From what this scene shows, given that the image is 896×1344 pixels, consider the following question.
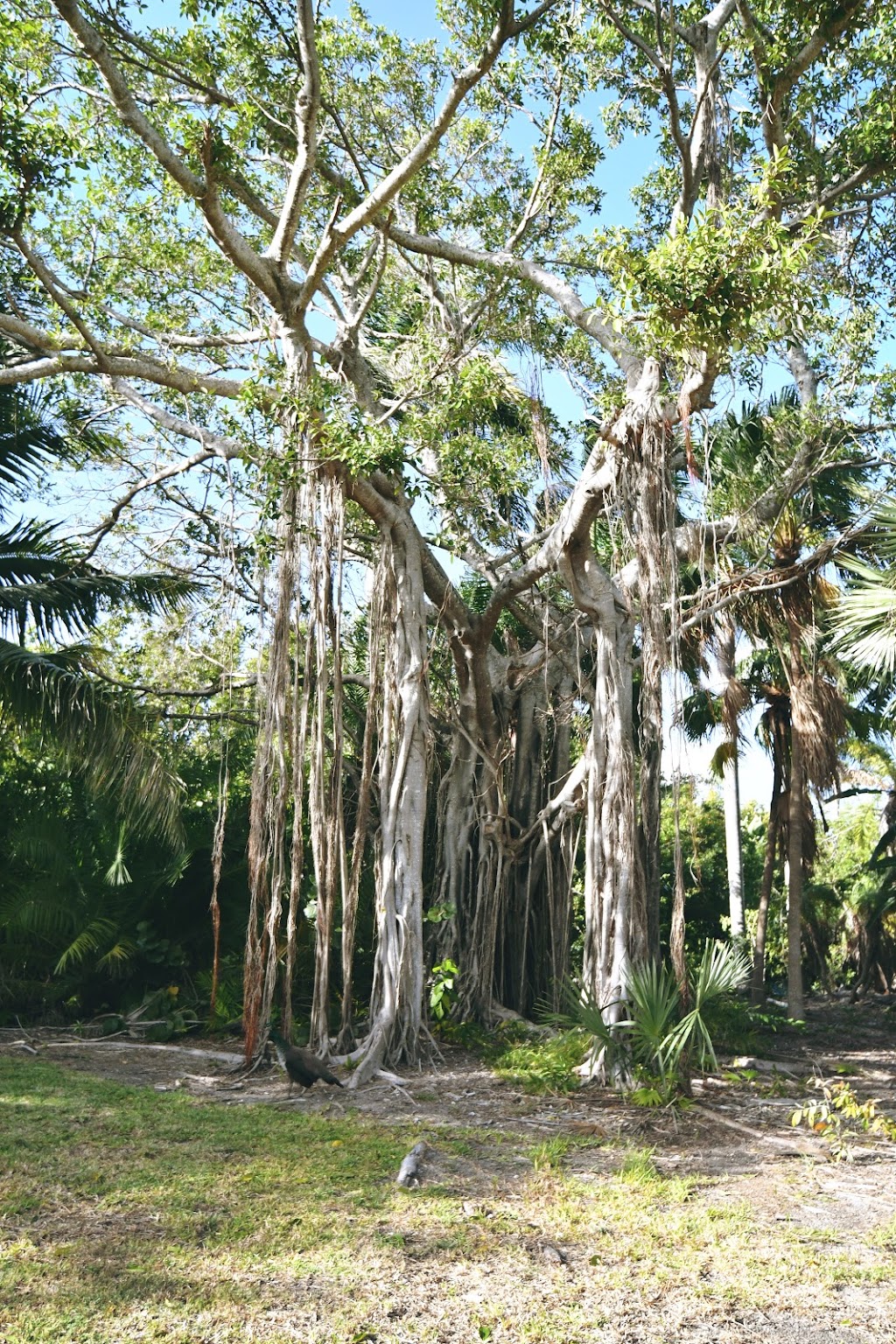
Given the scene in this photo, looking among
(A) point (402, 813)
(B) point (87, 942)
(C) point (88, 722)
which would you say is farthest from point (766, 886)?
(C) point (88, 722)

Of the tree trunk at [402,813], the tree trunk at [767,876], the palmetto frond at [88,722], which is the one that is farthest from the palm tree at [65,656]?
the tree trunk at [767,876]

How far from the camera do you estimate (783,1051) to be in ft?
34.1

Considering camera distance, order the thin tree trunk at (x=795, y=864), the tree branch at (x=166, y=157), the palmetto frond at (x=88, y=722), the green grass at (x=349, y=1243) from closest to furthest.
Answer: the green grass at (x=349, y=1243) → the tree branch at (x=166, y=157) → the palmetto frond at (x=88, y=722) → the thin tree trunk at (x=795, y=864)

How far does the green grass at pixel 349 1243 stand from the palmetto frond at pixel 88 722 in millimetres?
3453

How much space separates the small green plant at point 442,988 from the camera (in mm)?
8688

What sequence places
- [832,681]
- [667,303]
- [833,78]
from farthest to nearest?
1. [832,681]
2. [833,78]
3. [667,303]

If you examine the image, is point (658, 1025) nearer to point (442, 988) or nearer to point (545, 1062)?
point (545, 1062)

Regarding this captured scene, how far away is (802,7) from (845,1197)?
675cm

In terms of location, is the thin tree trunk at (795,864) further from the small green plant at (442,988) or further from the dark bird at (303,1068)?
the dark bird at (303,1068)

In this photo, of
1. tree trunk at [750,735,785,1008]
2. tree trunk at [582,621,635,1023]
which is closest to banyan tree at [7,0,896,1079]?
tree trunk at [582,621,635,1023]

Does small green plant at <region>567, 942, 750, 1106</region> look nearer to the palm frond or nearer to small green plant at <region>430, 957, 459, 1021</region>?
small green plant at <region>430, 957, 459, 1021</region>

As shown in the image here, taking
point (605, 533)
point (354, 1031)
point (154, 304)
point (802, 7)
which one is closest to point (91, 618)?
point (154, 304)

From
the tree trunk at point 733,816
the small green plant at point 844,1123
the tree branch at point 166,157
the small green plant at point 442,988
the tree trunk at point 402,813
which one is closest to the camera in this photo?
the small green plant at point 844,1123

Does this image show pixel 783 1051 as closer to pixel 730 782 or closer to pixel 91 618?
pixel 730 782
